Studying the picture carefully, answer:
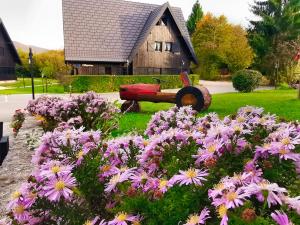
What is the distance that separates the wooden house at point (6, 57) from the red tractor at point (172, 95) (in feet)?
137

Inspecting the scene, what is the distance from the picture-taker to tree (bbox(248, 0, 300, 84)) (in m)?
42.7

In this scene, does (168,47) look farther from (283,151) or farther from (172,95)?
(283,151)

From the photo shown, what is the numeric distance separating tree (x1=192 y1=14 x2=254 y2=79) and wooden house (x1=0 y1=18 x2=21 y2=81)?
940 inches

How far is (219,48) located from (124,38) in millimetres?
17008

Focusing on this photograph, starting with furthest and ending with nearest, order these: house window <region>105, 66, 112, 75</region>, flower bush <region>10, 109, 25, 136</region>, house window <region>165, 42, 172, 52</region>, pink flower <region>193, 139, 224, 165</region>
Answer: house window <region>165, 42, 172, 52</region>, house window <region>105, 66, 112, 75</region>, flower bush <region>10, 109, 25, 136</region>, pink flower <region>193, 139, 224, 165</region>

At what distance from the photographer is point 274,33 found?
44875 millimetres

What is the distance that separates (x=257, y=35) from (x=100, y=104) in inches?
1525

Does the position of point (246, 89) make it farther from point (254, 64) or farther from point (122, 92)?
point (254, 64)

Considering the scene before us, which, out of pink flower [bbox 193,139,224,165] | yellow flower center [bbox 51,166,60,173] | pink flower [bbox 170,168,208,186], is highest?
pink flower [bbox 193,139,224,165]

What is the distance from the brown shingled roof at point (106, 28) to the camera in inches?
1398

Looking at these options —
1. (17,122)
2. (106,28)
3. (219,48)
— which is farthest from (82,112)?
(219,48)

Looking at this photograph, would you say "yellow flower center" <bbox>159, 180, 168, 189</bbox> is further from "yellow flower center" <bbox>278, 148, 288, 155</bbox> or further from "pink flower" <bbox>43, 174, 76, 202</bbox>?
"yellow flower center" <bbox>278, 148, 288, 155</bbox>

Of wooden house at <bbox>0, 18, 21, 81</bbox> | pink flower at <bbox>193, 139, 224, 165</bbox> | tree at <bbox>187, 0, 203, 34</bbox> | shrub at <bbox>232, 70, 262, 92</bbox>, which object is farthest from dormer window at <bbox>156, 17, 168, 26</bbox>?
pink flower at <bbox>193, 139, 224, 165</bbox>

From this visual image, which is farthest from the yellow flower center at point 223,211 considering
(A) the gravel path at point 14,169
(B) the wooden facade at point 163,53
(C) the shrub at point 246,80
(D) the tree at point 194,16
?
(D) the tree at point 194,16
